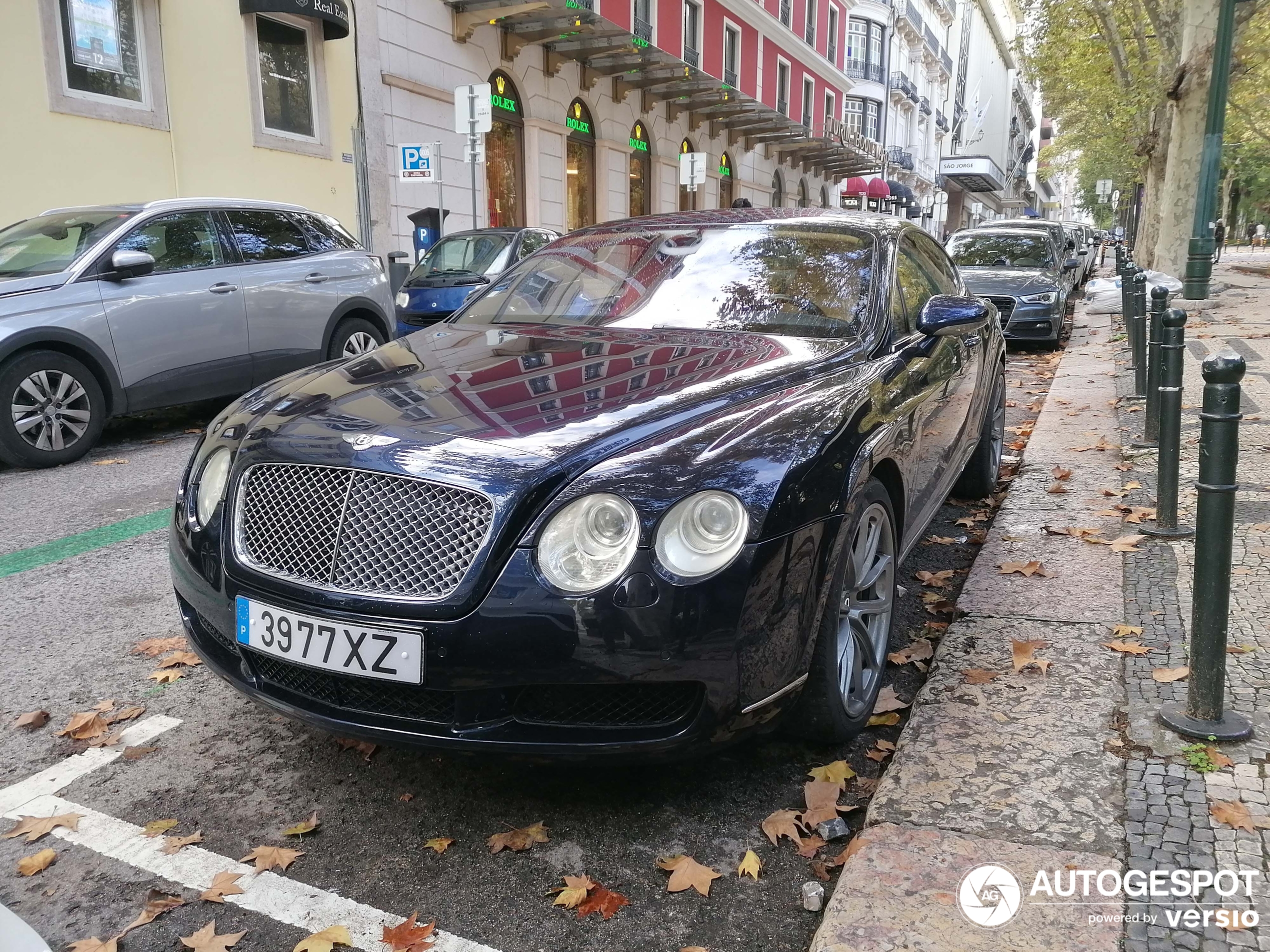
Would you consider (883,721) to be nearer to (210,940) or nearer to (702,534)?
(702,534)

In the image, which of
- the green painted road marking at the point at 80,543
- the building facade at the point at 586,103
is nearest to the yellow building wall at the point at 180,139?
the building facade at the point at 586,103

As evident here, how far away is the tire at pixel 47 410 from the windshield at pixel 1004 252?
10.0m

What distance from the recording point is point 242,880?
2275 millimetres

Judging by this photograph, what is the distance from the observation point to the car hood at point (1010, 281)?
39.4 ft

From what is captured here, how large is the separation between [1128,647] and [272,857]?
8.44 ft

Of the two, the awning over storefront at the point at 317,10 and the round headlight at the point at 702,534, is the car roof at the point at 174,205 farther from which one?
the awning over storefront at the point at 317,10

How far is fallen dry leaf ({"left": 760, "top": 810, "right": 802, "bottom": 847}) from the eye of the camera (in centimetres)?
242

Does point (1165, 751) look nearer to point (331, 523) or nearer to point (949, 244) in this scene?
point (331, 523)

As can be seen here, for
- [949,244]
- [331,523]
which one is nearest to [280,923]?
[331,523]

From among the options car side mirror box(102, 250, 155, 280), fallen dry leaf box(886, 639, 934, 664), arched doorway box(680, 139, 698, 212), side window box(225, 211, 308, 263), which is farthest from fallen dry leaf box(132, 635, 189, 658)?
arched doorway box(680, 139, 698, 212)

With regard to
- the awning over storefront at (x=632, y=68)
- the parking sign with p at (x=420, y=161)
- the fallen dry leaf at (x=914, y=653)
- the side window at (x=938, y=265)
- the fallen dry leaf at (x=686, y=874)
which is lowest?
the fallen dry leaf at (x=686, y=874)

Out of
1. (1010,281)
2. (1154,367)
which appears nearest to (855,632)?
(1154,367)

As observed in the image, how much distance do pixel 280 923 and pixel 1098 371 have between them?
9050 millimetres

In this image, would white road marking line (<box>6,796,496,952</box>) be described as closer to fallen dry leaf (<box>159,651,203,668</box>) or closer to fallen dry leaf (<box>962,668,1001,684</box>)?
fallen dry leaf (<box>159,651,203,668</box>)
